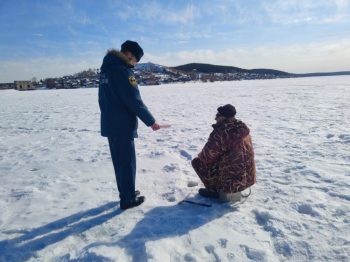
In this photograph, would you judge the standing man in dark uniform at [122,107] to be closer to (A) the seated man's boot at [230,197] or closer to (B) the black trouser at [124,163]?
(B) the black trouser at [124,163]

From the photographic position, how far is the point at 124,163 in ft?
11.9

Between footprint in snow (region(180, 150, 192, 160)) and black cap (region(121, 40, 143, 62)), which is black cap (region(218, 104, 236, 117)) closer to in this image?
black cap (region(121, 40, 143, 62))

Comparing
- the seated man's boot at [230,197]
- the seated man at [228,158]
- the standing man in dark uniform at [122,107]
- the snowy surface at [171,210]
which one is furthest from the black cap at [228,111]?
the snowy surface at [171,210]

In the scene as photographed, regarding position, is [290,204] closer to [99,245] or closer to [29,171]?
[99,245]

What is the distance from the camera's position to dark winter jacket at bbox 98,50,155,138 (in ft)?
11.0

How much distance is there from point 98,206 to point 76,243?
89 centimetres

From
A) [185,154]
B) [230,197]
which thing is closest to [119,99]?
[230,197]

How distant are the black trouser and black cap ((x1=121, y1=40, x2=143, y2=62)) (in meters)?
0.98

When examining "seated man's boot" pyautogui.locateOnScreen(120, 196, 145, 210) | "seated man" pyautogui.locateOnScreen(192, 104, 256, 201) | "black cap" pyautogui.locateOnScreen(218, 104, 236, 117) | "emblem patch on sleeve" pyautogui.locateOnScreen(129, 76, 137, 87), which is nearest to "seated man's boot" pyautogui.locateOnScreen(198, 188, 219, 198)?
"seated man" pyautogui.locateOnScreen(192, 104, 256, 201)

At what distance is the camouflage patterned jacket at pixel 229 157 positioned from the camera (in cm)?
358

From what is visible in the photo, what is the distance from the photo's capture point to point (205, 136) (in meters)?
8.07

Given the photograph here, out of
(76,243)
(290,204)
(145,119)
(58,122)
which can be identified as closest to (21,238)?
(76,243)

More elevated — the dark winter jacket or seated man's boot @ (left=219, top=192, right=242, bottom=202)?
the dark winter jacket

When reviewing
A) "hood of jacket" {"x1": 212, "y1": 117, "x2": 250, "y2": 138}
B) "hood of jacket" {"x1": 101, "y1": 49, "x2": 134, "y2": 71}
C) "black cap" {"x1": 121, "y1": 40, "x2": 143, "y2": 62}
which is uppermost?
"black cap" {"x1": 121, "y1": 40, "x2": 143, "y2": 62}
